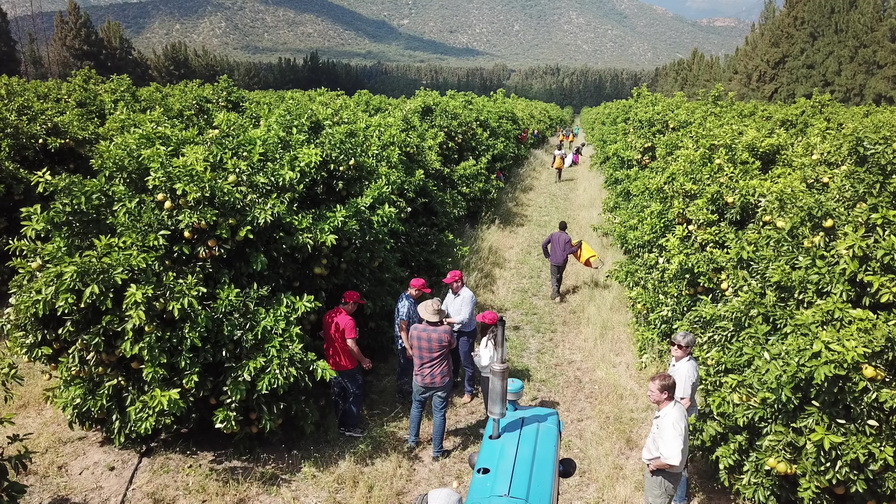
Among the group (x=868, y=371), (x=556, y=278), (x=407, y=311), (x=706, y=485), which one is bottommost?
(x=706, y=485)

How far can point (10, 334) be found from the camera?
5.37m

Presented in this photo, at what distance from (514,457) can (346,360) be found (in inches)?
107

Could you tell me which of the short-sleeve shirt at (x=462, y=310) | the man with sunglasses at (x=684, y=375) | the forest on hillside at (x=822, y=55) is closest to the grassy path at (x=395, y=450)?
the man with sunglasses at (x=684, y=375)

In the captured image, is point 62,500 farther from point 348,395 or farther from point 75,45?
point 75,45

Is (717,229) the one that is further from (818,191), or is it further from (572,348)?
(572,348)

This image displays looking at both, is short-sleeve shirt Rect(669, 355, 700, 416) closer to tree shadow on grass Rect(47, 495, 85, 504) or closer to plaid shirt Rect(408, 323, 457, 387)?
plaid shirt Rect(408, 323, 457, 387)

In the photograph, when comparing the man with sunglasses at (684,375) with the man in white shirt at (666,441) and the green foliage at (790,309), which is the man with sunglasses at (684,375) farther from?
the man in white shirt at (666,441)

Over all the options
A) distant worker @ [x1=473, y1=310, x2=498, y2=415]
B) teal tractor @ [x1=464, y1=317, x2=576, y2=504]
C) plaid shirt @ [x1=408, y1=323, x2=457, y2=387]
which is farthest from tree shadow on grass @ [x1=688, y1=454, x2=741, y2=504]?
plaid shirt @ [x1=408, y1=323, x2=457, y2=387]

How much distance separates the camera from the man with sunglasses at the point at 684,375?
5.04 m

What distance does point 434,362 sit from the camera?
567 centimetres

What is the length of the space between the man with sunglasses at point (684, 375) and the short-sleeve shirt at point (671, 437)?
750mm

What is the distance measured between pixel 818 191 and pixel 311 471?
254 inches

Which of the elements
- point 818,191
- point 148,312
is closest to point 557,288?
point 818,191

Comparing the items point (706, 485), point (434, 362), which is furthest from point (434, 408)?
point (706, 485)
